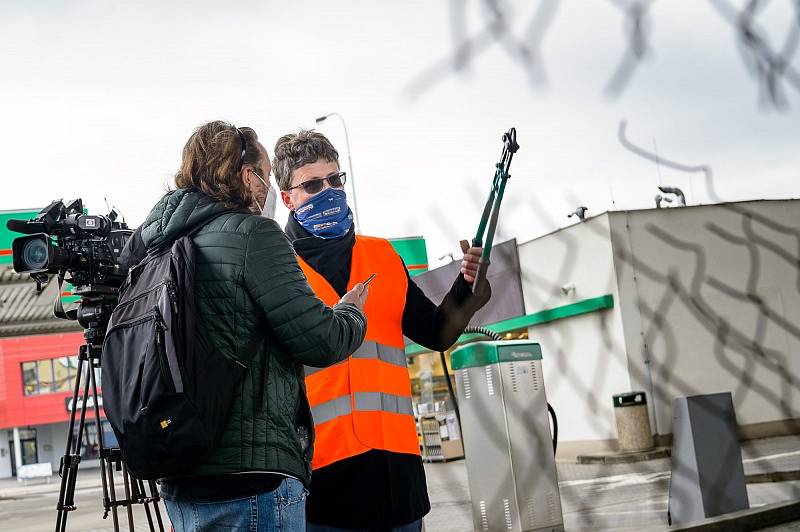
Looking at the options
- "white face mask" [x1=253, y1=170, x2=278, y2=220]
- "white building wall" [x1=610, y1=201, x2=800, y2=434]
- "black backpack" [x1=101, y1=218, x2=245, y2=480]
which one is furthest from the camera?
"white face mask" [x1=253, y1=170, x2=278, y2=220]

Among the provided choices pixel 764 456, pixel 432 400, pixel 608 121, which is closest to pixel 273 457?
pixel 608 121

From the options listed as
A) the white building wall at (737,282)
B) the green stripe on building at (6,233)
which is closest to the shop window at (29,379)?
the green stripe on building at (6,233)

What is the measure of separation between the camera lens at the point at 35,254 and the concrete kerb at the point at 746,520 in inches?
133

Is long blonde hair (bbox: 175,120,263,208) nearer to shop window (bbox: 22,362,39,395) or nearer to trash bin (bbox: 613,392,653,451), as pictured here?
trash bin (bbox: 613,392,653,451)

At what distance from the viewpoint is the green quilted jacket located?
179cm

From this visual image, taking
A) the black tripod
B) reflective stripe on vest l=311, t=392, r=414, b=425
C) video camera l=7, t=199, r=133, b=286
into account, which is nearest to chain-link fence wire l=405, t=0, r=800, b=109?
reflective stripe on vest l=311, t=392, r=414, b=425

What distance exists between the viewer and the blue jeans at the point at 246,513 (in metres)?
1.80

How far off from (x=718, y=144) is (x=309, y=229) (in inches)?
63.2

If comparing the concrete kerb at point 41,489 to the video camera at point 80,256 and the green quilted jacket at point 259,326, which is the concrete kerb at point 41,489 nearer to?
the video camera at point 80,256

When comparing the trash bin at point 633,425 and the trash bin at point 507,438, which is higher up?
the trash bin at point 507,438

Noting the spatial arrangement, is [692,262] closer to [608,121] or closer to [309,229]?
[608,121]

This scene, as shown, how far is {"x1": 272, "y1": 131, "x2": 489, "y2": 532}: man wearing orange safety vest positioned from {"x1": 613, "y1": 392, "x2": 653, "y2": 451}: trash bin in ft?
32.5

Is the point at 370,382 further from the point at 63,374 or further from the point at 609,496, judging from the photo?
the point at 63,374

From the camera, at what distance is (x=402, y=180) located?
2.77 feet
